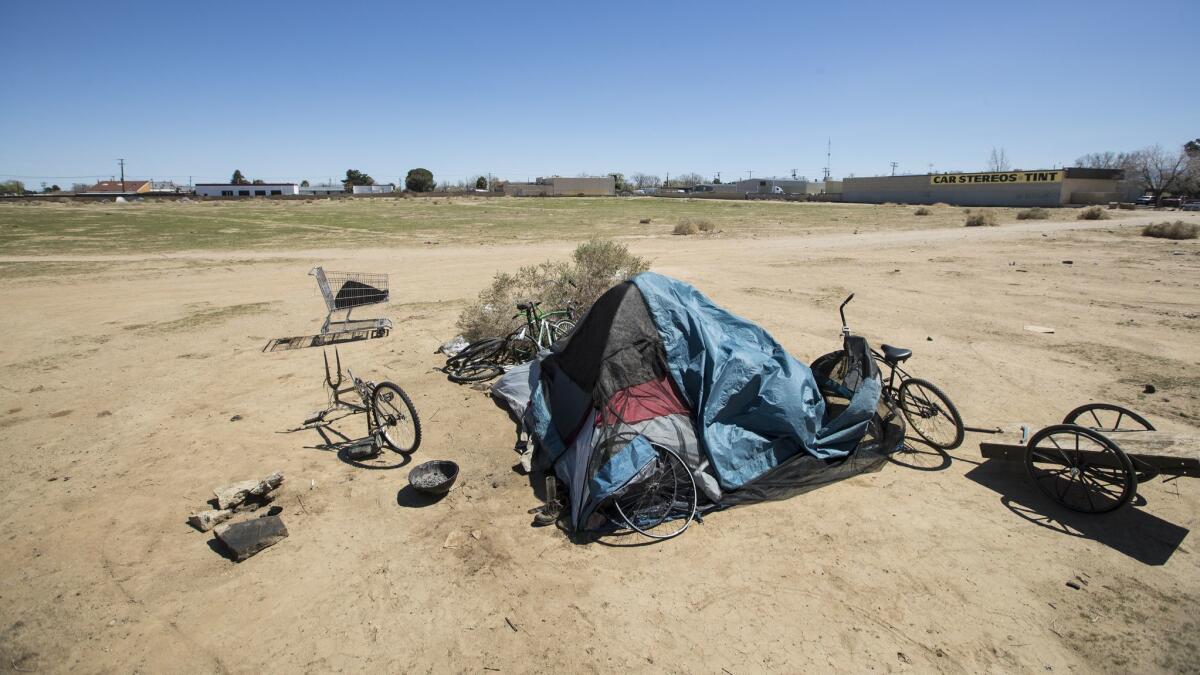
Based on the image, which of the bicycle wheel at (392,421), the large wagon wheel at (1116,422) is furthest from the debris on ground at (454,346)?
the large wagon wheel at (1116,422)

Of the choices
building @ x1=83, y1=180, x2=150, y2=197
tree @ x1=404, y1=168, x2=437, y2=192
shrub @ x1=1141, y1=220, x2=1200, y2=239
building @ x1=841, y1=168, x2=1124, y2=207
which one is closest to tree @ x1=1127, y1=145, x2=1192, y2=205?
building @ x1=841, y1=168, x2=1124, y2=207

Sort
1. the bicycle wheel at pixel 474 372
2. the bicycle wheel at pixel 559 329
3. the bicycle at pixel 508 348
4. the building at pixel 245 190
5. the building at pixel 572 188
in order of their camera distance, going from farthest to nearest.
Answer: the building at pixel 572 188, the building at pixel 245 190, the bicycle wheel at pixel 559 329, the bicycle at pixel 508 348, the bicycle wheel at pixel 474 372

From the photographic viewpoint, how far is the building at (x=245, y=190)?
357 feet

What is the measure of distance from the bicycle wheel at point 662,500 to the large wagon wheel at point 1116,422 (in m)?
3.55

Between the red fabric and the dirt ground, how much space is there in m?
1.00

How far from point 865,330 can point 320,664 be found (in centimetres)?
1001

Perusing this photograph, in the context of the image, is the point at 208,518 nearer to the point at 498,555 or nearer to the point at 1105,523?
the point at 498,555

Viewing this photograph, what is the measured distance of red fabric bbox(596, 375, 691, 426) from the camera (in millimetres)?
4980

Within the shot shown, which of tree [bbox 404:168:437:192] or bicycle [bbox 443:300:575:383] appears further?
tree [bbox 404:168:437:192]

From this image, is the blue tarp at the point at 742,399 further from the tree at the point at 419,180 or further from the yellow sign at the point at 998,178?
the tree at the point at 419,180

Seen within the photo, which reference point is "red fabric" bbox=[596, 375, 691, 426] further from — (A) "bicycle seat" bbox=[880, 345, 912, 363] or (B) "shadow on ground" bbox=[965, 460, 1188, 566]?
(B) "shadow on ground" bbox=[965, 460, 1188, 566]

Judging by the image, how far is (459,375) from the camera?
814cm

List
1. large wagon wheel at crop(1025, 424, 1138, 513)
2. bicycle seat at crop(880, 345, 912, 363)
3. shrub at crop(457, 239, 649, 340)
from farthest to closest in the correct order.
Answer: shrub at crop(457, 239, 649, 340) < bicycle seat at crop(880, 345, 912, 363) < large wagon wheel at crop(1025, 424, 1138, 513)

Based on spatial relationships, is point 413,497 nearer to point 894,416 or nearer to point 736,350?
point 736,350
